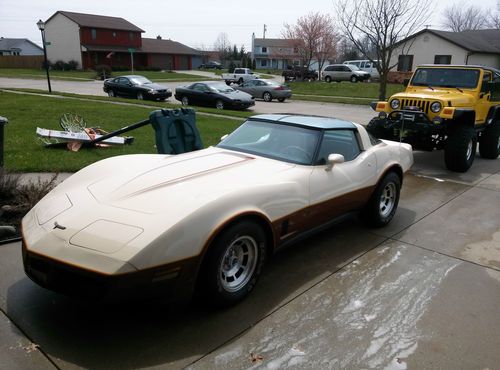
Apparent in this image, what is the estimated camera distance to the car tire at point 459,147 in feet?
26.5

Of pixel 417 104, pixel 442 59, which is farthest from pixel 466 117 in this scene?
pixel 442 59

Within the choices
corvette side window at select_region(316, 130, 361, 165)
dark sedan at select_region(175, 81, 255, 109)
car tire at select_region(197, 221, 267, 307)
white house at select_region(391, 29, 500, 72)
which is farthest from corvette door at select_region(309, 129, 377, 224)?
white house at select_region(391, 29, 500, 72)

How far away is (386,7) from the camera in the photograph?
1622cm

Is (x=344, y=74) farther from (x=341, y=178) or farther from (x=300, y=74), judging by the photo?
(x=341, y=178)

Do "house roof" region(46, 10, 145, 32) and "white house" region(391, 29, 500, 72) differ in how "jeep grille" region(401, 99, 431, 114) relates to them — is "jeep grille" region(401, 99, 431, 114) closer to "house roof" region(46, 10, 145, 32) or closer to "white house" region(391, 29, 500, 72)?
"white house" region(391, 29, 500, 72)

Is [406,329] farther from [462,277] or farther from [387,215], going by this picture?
[387,215]

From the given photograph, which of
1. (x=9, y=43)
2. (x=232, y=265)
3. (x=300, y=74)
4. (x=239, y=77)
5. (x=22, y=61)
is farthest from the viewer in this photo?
(x=9, y=43)

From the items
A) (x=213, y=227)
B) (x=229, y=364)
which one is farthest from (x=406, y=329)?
(x=213, y=227)

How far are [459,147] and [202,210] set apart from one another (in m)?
6.81

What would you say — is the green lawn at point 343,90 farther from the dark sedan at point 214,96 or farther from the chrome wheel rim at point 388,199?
the chrome wheel rim at point 388,199

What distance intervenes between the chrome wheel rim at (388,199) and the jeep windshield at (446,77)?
5.00m

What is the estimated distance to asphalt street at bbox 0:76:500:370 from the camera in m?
2.75

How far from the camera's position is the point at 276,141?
4410 mm

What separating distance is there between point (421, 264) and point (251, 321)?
207 centimetres
